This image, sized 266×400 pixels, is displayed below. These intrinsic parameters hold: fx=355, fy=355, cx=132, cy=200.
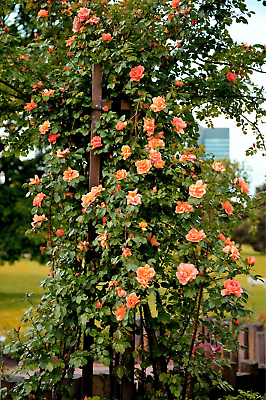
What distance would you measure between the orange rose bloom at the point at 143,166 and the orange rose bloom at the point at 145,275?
1.39ft

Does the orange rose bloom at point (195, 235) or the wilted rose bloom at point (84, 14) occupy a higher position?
the wilted rose bloom at point (84, 14)

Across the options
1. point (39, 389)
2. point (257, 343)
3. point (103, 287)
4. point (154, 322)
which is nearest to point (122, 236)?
point (103, 287)

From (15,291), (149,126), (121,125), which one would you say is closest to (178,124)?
(149,126)

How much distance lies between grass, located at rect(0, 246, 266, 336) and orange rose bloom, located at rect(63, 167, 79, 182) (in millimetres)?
2769

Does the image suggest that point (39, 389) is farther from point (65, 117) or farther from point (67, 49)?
A: point (67, 49)

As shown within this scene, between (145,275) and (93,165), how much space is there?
2.21ft

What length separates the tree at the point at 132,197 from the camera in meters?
1.59

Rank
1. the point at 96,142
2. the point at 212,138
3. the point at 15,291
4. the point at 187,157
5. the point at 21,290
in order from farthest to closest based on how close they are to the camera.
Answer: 1. the point at 21,290
2. the point at 15,291
3. the point at 212,138
4. the point at 96,142
5. the point at 187,157

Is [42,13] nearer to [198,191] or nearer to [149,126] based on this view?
[149,126]

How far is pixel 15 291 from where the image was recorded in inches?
383

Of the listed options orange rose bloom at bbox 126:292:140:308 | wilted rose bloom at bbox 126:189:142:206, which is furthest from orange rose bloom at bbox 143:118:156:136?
orange rose bloom at bbox 126:292:140:308

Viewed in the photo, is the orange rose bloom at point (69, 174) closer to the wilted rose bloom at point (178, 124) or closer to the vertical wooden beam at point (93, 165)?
the vertical wooden beam at point (93, 165)

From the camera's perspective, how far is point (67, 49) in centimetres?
238

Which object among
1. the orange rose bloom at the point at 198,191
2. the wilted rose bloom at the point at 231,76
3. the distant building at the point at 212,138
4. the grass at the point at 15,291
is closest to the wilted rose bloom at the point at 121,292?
the orange rose bloom at the point at 198,191
